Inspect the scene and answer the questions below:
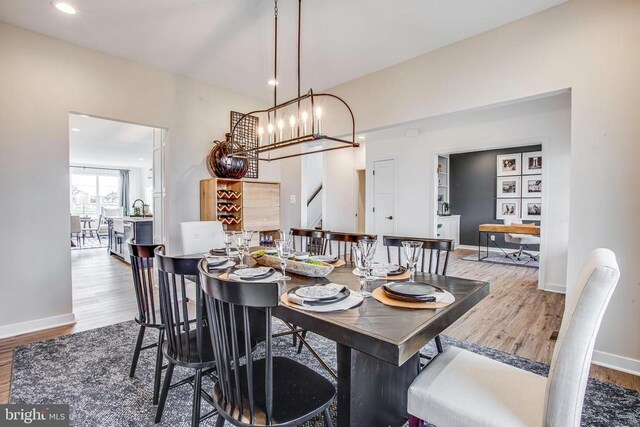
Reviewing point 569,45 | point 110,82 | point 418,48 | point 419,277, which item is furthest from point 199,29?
point 569,45

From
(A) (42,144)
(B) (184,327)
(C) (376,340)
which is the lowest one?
(B) (184,327)

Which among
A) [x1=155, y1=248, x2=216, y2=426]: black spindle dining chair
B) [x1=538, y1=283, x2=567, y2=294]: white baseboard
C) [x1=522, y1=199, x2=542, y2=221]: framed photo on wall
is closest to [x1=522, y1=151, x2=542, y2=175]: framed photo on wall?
[x1=522, y1=199, x2=542, y2=221]: framed photo on wall

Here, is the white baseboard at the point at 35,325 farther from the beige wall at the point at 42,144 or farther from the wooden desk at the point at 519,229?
the wooden desk at the point at 519,229

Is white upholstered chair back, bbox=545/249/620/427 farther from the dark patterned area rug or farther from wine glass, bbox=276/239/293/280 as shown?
wine glass, bbox=276/239/293/280

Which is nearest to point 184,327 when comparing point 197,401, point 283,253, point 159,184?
point 197,401

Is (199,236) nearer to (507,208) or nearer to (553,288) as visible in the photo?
(553,288)

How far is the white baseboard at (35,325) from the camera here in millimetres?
2844

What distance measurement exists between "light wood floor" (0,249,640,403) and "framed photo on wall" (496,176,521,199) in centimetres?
243

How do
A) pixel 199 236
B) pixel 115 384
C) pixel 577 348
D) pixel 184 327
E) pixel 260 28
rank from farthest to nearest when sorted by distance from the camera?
pixel 199 236 < pixel 260 28 < pixel 115 384 < pixel 184 327 < pixel 577 348

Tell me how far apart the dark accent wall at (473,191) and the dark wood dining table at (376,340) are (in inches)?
279

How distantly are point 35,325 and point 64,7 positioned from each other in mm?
2866

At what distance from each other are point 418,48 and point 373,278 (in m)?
2.60

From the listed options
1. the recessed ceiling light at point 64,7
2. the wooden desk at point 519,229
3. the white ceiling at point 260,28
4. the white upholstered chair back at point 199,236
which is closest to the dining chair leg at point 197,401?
the white upholstered chair back at point 199,236

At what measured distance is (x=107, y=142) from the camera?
7.60 metres
